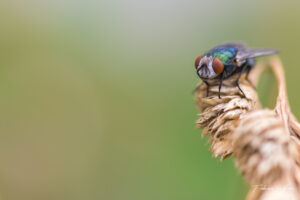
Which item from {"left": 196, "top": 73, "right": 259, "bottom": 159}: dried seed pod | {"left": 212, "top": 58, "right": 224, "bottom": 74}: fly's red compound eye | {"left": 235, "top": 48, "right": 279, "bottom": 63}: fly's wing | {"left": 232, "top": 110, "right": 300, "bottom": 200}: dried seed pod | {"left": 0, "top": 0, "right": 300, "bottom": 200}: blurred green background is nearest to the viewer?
{"left": 232, "top": 110, "right": 300, "bottom": 200}: dried seed pod

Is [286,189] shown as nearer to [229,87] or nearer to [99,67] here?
[229,87]

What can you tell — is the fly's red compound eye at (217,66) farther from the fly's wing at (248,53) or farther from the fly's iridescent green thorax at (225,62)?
the fly's wing at (248,53)

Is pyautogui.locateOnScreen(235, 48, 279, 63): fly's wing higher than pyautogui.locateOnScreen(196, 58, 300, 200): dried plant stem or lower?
higher

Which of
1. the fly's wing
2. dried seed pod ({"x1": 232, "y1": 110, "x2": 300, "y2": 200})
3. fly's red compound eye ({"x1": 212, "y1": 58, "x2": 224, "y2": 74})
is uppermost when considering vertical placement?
the fly's wing

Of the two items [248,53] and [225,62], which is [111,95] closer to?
[248,53]

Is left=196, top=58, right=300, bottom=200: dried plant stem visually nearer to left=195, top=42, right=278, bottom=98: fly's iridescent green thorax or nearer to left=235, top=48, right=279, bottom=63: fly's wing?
left=195, top=42, right=278, bottom=98: fly's iridescent green thorax

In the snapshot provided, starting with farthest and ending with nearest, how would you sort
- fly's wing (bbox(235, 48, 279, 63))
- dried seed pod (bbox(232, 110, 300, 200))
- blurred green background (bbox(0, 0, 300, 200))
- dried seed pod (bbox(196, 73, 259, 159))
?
blurred green background (bbox(0, 0, 300, 200))
fly's wing (bbox(235, 48, 279, 63))
dried seed pod (bbox(196, 73, 259, 159))
dried seed pod (bbox(232, 110, 300, 200))

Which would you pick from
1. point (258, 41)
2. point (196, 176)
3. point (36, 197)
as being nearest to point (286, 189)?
point (196, 176)

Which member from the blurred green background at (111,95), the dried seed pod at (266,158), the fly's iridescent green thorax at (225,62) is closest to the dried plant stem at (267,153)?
the dried seed pod at (266,158)

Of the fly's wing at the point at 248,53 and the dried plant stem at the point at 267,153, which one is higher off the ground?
the fly's wing at the point at 248,53

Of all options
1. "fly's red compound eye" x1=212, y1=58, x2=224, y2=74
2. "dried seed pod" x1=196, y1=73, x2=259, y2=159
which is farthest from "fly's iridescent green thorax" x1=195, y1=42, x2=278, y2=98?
"dried seed pod" x1=196, y1=73, x2=259, y2=159
